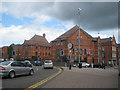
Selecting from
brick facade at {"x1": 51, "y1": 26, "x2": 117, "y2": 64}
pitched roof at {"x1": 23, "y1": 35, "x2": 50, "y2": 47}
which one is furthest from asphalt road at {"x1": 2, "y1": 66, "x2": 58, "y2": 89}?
pitched roof at {"x1": 23, "y1": 35, "x2": 50, "y2": 47}

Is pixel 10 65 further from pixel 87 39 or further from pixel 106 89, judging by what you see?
pixel 87 39

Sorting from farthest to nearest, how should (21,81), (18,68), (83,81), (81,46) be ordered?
(81,46), (18,68), (83,81), (21,81)

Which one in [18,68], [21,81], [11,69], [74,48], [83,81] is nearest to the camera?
Answer: [21,81]

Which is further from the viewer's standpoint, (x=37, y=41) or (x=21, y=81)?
(x=37, y=41)

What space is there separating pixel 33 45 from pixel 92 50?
29001 mm

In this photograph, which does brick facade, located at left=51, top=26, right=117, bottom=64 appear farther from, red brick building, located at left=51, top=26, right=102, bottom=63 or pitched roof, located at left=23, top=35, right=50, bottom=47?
pitched roof, located at left=23, top=35, right=50, bottom=47

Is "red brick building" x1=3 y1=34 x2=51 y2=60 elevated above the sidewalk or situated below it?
above

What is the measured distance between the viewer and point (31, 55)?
228ft

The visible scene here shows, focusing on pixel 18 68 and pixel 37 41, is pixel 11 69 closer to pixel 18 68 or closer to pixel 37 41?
pixel 18 68

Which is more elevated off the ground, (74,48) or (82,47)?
(82,47)

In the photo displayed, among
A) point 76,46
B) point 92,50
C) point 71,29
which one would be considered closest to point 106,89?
point 76,46

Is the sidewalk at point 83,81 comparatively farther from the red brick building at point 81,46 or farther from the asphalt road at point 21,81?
the red brick building at point 81,46

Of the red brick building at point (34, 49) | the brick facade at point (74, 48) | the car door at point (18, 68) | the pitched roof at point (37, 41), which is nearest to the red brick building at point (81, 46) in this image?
the brick facade at point (74, 48)

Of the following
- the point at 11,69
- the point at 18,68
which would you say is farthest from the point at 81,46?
the point at 11,69
